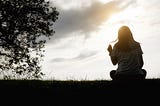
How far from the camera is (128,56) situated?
447 inches

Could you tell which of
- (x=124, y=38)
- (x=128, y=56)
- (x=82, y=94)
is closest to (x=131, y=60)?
(x=128, y=56)

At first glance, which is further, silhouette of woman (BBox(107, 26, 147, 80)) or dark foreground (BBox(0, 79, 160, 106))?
silhouette of woman (BBox(107, 26, 147, 80))

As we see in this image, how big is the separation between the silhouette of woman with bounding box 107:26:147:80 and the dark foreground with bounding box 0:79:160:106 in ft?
0.82

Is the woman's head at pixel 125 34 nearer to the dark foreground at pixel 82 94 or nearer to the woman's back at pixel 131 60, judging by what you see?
the woman's back at pixel 131 60

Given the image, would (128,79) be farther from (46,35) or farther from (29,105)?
(46,35)

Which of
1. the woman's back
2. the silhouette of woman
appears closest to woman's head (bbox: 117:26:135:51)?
the silhouette of woman

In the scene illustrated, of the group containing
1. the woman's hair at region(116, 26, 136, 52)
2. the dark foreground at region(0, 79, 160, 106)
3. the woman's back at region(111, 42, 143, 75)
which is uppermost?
the woman's hair at region(116, 26, 136, 52)

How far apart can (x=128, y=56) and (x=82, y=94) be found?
1995mm

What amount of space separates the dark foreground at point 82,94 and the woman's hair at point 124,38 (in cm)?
106

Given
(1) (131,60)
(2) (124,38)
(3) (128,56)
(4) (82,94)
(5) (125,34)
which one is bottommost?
(4) (82,94)

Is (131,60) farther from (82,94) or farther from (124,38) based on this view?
(82,94)

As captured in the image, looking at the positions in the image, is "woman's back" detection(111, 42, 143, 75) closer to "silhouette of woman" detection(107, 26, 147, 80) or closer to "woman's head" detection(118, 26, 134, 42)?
"silhouette of woman" detection(107, 26, 147, 80)

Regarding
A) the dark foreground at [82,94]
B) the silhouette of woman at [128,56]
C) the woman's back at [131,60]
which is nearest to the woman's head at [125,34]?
the silhouette of woman at [128,56]

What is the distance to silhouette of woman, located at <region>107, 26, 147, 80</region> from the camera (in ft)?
36.9
